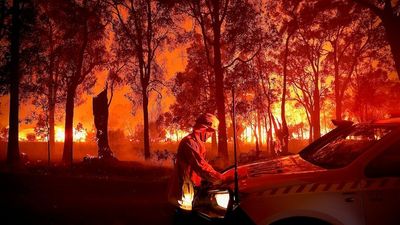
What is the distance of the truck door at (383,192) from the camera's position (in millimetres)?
3699

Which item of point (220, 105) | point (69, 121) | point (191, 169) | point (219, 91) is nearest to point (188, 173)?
point (191, 169)

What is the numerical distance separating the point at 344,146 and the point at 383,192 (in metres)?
1.44

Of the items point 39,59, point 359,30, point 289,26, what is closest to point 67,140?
point 39,59

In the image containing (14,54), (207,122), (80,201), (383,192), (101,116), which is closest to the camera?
(383,192)

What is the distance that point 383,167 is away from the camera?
3.78m

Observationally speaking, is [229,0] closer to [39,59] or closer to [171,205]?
[39,59]

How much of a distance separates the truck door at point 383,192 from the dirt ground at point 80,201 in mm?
2559

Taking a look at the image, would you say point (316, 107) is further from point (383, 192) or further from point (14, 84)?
point (383, 192)

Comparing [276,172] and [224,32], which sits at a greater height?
[224,32]

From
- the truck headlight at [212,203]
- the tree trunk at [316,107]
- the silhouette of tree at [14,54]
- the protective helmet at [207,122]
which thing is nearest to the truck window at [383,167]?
the truck headlight at [212,203]

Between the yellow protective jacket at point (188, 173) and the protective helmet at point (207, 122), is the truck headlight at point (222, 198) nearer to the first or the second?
the yellow protective jacket at point (188, 173)

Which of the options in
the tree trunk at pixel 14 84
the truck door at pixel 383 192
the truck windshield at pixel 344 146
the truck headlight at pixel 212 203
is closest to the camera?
the truck door at pixel 383 192

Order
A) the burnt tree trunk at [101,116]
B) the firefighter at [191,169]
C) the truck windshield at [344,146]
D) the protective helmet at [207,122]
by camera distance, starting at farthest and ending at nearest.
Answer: the burnt tree trunk at [101,116] < the protective helmet at [207,122] < the firefighter at [191,169] < the truck windshield at [344,146]

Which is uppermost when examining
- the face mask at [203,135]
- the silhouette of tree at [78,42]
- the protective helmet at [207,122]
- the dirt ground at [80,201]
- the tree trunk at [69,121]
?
the silhouette of tree at [78,42]
